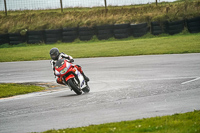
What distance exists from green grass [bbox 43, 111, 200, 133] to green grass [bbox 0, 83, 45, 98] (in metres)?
5.91

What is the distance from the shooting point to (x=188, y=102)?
8406 millimetres

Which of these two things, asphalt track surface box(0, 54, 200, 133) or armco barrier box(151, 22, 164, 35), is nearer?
asphalt track surface box(0, 54, 200, 133)

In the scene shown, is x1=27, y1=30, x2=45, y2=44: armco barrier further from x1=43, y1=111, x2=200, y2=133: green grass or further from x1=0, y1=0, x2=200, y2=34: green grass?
x1=43, y1=111, x2=200, y2=133: green grass

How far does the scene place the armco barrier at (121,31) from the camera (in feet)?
99.0

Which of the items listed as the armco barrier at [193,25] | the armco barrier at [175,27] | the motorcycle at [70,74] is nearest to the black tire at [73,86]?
the motorcycle at [70,74]

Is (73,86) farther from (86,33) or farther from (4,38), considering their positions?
(4,38)

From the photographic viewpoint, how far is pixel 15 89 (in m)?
12.8

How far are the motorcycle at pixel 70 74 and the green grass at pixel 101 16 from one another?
20.1m

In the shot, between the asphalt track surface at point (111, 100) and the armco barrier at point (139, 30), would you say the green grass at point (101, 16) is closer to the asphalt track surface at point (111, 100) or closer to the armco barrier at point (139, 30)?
the armco barrier at point (139, 30)

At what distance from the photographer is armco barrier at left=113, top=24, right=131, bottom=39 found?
99.0 ft

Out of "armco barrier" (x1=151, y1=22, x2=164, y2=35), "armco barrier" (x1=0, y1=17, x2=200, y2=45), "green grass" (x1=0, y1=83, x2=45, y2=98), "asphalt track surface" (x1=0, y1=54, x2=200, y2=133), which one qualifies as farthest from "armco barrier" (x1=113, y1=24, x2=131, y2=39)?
"green grass" (x1=0, y1=83, x2=45, y2=98)

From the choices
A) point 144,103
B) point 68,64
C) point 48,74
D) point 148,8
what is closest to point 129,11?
point 148,8

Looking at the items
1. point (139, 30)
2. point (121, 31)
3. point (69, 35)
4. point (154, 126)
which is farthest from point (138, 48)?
point (154, 126)

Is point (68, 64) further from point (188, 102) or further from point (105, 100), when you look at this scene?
point (188, 102)
